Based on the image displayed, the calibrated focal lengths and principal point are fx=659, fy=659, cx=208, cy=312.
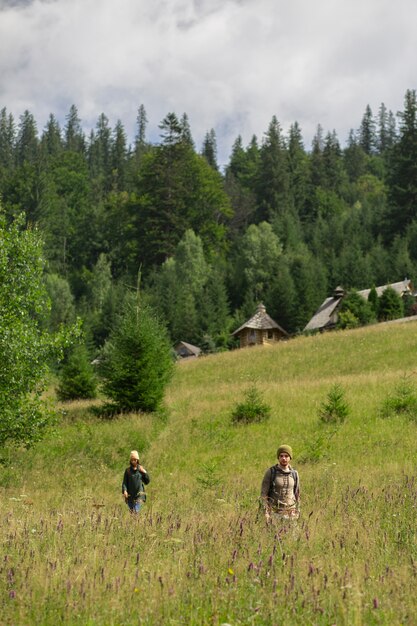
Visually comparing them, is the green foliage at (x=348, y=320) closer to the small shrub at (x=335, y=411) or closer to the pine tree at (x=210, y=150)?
the small shrub at (x=335, y=411)

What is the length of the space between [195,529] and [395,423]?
1551 centimetres

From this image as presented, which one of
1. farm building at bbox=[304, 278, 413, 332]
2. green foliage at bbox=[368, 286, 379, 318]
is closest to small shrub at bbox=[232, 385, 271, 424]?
green foliage at bbox=[368, 286, 379, 318]

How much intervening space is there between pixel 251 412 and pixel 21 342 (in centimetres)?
1060

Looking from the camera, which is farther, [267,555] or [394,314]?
[394,314]

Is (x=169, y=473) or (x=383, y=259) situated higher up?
(x=383, y=259)

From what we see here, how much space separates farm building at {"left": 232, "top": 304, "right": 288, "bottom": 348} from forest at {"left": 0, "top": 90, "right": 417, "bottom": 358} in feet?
5.72

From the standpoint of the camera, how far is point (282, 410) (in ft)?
82.9

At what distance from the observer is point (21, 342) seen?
52.4ft

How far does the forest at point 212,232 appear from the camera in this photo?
75562 mm

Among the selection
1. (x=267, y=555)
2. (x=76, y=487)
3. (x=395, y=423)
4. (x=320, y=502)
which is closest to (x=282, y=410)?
(x=395, y=423)

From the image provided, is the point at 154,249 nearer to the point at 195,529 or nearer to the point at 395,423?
Answer: the point at 395,423

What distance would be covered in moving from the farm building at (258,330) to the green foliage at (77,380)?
3269 centimetres

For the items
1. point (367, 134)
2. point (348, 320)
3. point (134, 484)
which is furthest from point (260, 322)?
point (367, 134)

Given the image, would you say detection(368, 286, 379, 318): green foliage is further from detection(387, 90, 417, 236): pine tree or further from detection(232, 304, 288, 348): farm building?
detection(387, 90, 417, 236): pine tree
